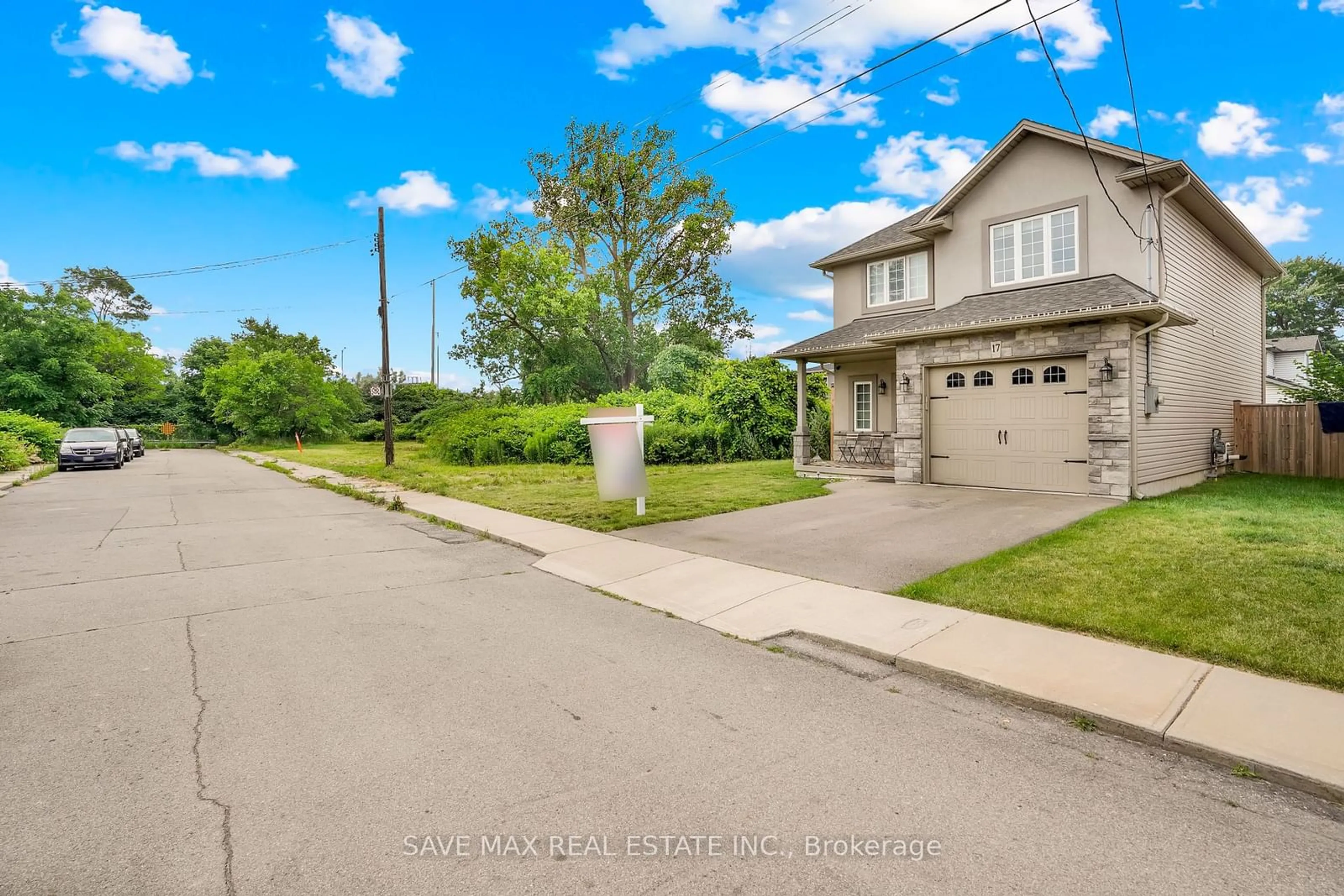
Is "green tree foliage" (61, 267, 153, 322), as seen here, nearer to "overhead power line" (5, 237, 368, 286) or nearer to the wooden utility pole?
"overhead power line" (5, 237, 368, 286)

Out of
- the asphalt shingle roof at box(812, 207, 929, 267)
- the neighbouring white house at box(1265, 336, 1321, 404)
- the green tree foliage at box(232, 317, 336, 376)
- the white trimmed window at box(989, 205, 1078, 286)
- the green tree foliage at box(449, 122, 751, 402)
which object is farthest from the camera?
the green tree foliage at box(232, 317, 336, 376)

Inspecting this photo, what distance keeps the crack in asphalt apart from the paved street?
0.05 ft

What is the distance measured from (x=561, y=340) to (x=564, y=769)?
34957 millimetres

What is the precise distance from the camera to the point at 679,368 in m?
30.4

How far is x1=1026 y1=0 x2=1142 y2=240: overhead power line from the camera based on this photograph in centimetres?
785

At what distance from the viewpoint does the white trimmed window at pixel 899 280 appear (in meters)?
16.1

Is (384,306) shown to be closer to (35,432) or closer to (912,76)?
(35,432)

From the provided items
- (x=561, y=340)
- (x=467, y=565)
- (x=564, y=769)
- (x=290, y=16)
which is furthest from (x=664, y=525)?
(x=561, y=340)

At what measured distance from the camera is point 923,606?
A: 5516 millimetres

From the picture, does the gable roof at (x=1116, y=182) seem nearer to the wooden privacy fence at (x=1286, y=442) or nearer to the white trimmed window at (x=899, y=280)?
the white trimmed window at (x=899, y=280)

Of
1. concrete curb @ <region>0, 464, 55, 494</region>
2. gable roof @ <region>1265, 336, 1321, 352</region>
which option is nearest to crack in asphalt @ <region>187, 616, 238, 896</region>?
concrete curb @ <region>0, 464, 55, 494</region>

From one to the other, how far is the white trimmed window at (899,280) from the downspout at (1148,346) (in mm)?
4739

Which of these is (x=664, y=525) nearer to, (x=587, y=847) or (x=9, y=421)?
(x=587, y=847)

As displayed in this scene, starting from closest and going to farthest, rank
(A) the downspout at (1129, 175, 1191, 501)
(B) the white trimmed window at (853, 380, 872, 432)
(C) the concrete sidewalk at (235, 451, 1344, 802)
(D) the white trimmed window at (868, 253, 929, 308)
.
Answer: (C) the concrete sidewalk at (235, 451, 1344, 802) → (A) the downspout at (1129, 175, 1191, 501) → (D) the white trimmed window at (868, 253, 929, 308) → (B) the white trimmed window at (853, 380, 872, 432)
